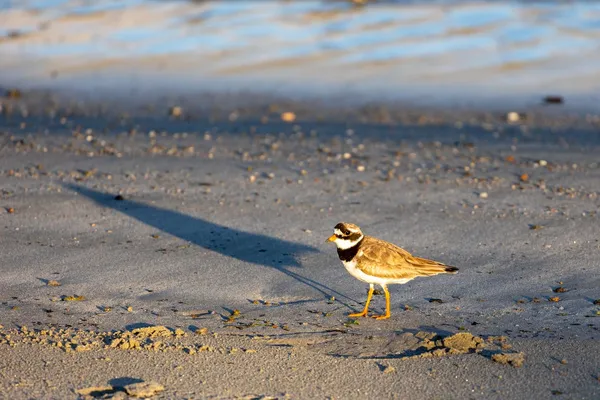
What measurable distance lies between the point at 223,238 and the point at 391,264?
240cm

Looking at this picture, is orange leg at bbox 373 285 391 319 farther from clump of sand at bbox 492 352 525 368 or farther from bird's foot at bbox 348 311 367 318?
clump of sand at bbox 492 352 525 368

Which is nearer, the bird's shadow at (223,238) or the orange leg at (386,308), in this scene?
the orange leg at (386,308)

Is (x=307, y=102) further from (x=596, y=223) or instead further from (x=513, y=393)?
(x=513, y=393)

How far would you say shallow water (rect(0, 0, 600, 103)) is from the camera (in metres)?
17.0

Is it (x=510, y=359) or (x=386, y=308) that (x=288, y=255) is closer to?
(x=386, y=308)

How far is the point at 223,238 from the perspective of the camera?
8883 millimetres

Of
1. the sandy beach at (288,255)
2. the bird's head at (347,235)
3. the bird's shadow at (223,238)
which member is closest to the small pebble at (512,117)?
the sandy beach at (288,255)

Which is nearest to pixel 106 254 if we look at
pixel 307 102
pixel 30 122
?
pixel 30 122

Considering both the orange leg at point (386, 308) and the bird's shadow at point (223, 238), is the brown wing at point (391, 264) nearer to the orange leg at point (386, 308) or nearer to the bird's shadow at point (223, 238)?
the orange leg at point (386, 308)

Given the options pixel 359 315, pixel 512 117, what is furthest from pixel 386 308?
pixel 512 117

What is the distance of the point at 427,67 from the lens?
58.6 feet

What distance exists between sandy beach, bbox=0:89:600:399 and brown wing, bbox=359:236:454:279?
0.32 meters

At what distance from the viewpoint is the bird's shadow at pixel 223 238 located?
8.21m

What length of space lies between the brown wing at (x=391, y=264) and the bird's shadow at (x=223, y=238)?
604 millimetres
